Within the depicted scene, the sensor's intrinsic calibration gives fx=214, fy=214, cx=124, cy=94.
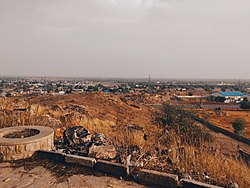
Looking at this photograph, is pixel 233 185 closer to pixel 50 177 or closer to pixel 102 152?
pixel 102 152

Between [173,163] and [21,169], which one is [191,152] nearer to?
[173,163]

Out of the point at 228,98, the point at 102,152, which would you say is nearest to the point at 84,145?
the point at 102,152

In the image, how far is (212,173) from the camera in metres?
4.49

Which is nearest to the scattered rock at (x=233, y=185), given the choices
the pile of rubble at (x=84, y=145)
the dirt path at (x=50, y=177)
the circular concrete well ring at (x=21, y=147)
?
the dirt path at (x=50, y=177)

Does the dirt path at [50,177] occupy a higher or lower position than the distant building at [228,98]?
higher

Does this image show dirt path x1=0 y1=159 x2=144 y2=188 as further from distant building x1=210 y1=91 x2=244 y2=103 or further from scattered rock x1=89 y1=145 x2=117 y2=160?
distant building x1=210 y1=91 x2=244 y2=103

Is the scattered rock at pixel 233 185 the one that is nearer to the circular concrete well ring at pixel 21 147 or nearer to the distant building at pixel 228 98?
the circular concrete well ring at pixel 21 147

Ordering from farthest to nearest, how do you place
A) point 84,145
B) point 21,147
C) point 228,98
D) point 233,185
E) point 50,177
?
point 228,98 → point 84,145 → point 21,147 → point 50,177 → point 233,185

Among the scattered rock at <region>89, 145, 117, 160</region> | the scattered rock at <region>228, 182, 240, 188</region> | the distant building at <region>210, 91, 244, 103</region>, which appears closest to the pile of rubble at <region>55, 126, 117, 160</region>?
the scattered rock at <region>89, 145, 117, 160</region>

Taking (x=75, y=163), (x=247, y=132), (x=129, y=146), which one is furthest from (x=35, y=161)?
(x=247, y=132)

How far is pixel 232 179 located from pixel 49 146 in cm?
460

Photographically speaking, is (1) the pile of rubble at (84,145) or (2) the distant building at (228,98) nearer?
(1) the pile of rubble at (84,145)

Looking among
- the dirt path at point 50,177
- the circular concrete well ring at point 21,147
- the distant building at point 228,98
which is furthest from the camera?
the distant building at point 228,98

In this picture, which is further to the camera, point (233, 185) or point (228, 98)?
point (228, 98)
